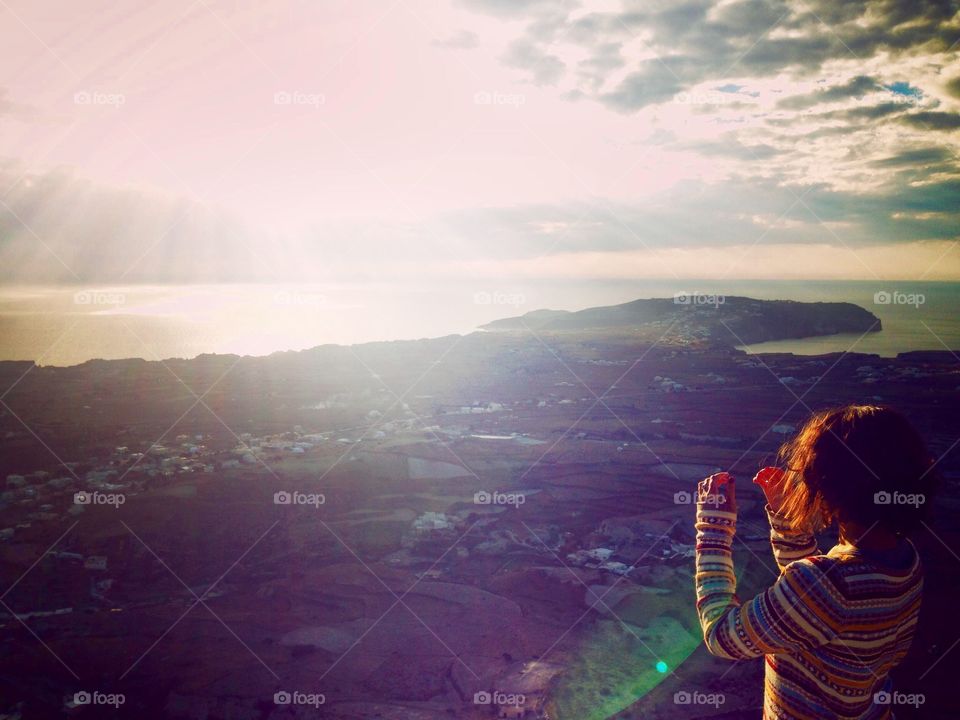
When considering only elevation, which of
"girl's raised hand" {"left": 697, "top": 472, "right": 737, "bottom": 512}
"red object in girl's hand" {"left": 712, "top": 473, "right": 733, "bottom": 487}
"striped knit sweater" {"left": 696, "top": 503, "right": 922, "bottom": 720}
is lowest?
"striped knit sweater" {"left": 696, "top": 503, "right": 922, "bottom": 720}

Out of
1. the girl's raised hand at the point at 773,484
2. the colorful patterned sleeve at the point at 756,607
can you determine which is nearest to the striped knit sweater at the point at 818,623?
the colorful patterned sleeve at the point at 756,607

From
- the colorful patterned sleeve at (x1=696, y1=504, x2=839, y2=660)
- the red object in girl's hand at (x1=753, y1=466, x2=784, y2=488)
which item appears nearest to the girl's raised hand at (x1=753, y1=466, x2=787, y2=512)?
the red object in girl's hand at (x1=753, y1=466, x2=784, y2=488)

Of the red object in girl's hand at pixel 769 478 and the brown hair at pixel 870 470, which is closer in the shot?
the brown hair at pixel 870 470

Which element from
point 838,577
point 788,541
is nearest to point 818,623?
point 838,577

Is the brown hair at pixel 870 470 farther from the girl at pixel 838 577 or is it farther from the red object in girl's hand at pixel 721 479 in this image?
the red object in girl's hand at pixel 721 479


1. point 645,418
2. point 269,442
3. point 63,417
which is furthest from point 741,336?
point 63,417

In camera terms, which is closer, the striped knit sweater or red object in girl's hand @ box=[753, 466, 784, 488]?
the striped knit sweater

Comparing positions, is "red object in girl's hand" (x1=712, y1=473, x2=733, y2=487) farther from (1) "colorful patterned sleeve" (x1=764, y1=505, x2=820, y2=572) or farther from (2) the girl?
(1) "colorful patterned sleeve" (x1=764, y1=505, x2=820, y2=572)

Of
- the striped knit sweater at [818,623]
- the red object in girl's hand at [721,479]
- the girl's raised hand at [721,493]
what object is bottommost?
the striped knit sweater at [818,623]
